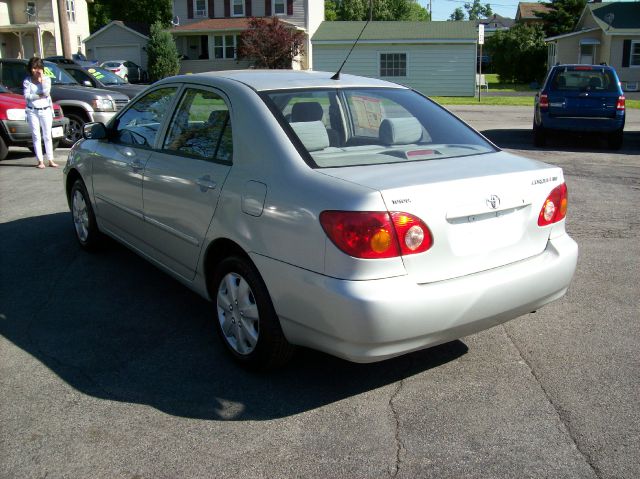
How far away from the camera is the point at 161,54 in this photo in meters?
43.0

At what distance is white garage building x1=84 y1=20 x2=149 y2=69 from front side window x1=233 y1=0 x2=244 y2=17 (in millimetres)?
8796

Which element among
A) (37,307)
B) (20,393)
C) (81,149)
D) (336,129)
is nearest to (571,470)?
(336,129)

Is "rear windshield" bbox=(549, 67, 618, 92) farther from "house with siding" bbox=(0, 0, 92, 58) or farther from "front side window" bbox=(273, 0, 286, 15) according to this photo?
"house with siding" bbox=(0, 0, 92, 58)

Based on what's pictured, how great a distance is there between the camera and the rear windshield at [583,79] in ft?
48.3

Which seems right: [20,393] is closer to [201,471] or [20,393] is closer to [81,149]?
[201,471]

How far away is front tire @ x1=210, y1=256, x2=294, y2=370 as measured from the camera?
12.6ft

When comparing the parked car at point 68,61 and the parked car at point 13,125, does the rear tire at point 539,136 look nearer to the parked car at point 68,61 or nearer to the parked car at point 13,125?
the parked car at point 13,125

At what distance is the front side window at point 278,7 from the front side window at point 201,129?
41.7 meters

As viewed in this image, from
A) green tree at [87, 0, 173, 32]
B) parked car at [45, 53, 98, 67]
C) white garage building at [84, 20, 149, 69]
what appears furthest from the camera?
green tree at [87, 0, 173, 32]

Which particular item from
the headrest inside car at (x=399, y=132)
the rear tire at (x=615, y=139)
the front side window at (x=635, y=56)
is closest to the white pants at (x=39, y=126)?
the headrest inside car at (x=399, y=132)

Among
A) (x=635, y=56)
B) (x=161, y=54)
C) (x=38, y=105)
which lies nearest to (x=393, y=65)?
(x=635, y=56)

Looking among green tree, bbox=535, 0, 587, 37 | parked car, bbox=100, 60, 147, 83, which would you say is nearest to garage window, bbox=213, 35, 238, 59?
parked car, bbox=100, 60, 147, 83

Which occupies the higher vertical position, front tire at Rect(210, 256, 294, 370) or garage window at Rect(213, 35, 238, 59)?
garage window at Rect(213, 35, 238, 59)

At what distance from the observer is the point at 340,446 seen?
11.0ft
